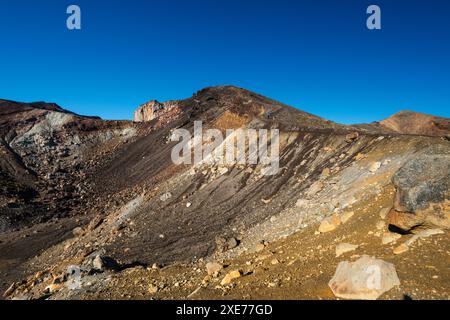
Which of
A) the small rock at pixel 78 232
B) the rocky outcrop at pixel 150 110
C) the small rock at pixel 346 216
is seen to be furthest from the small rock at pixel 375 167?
the rocky outcrop at pixel 150 110

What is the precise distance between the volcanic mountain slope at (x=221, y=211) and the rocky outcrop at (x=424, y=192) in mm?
54

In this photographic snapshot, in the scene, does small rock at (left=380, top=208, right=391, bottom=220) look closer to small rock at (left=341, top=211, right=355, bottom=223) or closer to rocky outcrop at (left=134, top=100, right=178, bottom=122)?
small rock at (left=341, top=211, right=355, bottom=223)

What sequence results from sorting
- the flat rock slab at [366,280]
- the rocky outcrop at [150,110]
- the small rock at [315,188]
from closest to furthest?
the flat rock slab at [366,280] → the small rock at [315,188] → the rocky outcrop at [150,110]

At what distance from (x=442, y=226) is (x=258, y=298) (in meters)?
5.98

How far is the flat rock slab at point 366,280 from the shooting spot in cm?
907

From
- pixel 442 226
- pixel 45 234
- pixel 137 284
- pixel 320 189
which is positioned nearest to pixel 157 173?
pixel 45 234

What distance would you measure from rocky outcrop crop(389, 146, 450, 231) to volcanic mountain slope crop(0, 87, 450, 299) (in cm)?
5

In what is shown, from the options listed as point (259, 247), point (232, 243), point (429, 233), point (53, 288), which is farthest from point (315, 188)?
point (53, 288)

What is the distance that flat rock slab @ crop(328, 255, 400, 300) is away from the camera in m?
9.07

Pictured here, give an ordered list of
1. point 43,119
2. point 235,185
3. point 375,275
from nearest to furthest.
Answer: point 375,275 < point 235,185 < point 43,119

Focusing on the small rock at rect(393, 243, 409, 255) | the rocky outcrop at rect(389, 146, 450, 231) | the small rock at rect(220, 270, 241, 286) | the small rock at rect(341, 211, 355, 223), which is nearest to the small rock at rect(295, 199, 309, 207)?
the small rock at rect(341, 211, 355, 223)

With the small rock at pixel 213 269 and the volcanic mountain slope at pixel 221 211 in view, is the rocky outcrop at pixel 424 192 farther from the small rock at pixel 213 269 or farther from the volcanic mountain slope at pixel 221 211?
the small rock at pixel 213 269
